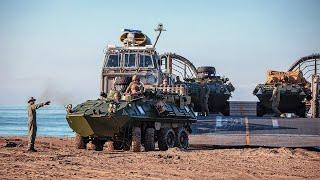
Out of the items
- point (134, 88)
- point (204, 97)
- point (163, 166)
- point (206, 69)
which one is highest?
point (206, 69)


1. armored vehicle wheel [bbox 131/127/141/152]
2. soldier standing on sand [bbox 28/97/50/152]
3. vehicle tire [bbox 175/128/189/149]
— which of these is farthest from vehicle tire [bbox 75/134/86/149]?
vehicle tire [bbox 175/128/189/149]

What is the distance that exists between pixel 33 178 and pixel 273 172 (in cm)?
467

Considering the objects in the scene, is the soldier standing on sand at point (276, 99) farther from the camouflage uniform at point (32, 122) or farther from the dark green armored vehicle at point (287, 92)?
the camouflage uniform at point (32, 122)

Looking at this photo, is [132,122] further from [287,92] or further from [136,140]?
[287,92]

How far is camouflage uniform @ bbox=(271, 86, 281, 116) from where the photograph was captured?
2988 centimetres

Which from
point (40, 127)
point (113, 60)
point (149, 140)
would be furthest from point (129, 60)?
point (40, 127)

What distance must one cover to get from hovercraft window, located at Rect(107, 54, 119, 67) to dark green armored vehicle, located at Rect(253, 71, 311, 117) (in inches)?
352

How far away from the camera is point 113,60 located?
2422 centimetres

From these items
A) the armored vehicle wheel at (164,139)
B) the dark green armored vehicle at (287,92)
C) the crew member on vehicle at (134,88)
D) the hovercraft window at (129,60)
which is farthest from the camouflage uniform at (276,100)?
the crew member on vehicle at (134,88)

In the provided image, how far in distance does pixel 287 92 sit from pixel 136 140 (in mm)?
14721

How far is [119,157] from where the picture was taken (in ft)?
48.2

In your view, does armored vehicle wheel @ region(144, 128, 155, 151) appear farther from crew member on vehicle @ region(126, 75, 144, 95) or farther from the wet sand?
the wet sand

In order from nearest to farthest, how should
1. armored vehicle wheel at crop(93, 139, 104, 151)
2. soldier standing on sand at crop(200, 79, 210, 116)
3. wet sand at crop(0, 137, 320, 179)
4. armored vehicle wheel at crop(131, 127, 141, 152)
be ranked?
wet sand at crop(0, 137, 320, 179), armored vehicle wheel at crop(131, 127, 141, 152), armored vehicle wheel at crop(93, 139, 104, 151), soldier standing on sand at crop(200, 79, 210, 116)

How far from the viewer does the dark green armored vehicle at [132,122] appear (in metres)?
16.7
